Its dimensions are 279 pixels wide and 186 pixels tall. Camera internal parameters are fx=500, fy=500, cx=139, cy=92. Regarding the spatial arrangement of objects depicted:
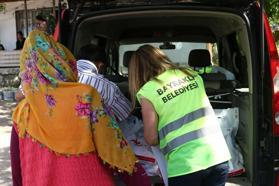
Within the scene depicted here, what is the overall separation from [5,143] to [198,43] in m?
3.23

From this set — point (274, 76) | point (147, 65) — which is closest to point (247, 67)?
point (274, 76)

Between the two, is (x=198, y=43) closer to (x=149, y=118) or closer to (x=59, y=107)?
(x=149, y=118)

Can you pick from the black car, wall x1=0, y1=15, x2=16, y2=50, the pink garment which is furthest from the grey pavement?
wall x1=0, y1=15, x2=16, y2=50

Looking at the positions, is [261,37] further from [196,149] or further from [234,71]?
[234,71]

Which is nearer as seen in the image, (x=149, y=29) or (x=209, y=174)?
(x=209, y=174)

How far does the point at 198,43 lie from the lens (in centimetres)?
602

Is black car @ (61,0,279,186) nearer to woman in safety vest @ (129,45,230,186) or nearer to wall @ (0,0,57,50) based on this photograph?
woman in safety vest @ (129,45,230,186)

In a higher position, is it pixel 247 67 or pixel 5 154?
pixel 247 67

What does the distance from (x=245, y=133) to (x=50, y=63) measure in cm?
191

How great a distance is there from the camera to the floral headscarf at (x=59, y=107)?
2416mm

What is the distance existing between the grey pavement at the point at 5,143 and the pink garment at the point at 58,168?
111 inches

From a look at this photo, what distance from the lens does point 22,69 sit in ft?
8.23

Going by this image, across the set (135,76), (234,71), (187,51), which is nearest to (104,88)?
(135,76)

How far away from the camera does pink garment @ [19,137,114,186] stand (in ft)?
8.14
